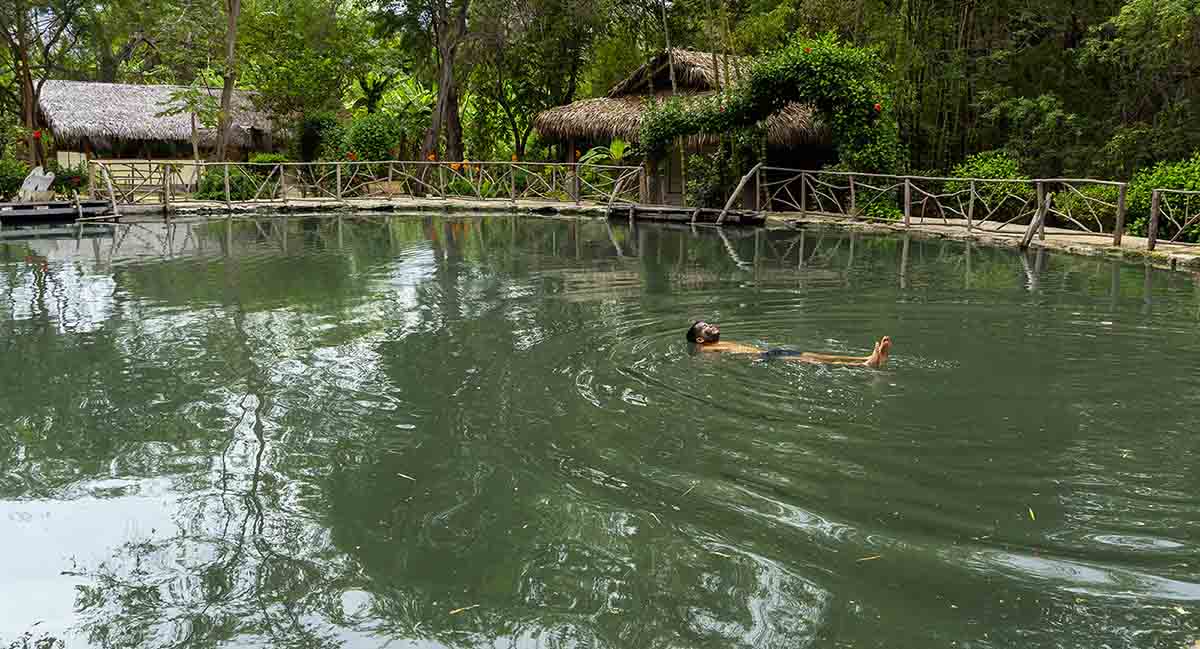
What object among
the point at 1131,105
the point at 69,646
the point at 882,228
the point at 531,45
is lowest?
the point at 69,646

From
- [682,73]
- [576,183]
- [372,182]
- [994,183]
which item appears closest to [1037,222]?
[994,183]

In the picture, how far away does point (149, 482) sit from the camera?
18.6 ft

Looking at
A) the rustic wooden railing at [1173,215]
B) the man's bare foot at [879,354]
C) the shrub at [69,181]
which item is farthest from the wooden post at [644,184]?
the man's bare foot at [879,354]

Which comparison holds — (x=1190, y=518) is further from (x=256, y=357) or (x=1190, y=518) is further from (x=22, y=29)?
(x=22, y=29)

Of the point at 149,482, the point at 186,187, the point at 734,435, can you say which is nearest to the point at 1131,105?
the point at 734,435

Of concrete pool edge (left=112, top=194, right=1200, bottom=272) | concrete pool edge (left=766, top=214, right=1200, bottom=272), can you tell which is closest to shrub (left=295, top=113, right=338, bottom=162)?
concrete pool edge (left=112, top=194, right=1200, bottom=272)

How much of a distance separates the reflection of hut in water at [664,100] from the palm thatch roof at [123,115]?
1013 cm

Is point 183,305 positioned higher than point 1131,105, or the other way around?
point 1131,105

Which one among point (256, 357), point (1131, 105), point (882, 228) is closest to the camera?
point (256, 357)

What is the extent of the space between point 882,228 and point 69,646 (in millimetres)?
16251

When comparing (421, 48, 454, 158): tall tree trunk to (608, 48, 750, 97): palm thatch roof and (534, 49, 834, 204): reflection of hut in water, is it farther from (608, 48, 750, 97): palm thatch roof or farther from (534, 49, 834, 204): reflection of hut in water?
(608, 48, 750, 97): palm thatch roof

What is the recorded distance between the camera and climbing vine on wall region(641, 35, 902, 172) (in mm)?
19062

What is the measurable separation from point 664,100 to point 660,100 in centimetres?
59

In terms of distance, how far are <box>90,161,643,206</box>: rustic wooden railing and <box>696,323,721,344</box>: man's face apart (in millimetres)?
15067
